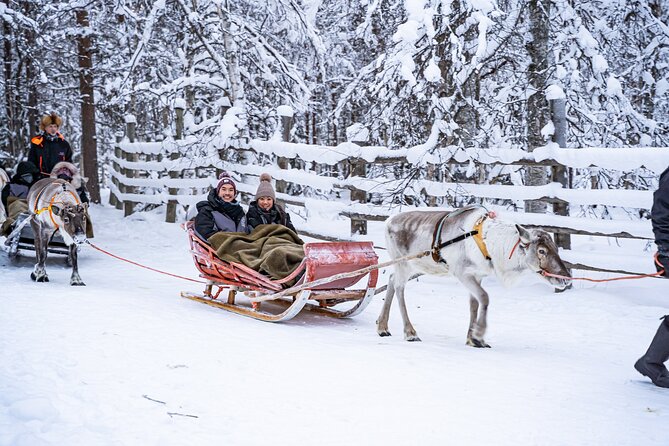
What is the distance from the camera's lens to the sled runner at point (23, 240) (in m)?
8.38

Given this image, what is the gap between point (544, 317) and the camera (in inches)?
255

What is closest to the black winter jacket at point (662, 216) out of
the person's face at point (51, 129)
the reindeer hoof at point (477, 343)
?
the reindeer hoof at point (477, 343)

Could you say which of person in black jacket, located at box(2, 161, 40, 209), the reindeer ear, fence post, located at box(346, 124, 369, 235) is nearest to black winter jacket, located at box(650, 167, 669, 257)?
the reindeer ear

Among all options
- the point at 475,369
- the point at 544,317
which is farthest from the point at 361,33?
the point at 475,369

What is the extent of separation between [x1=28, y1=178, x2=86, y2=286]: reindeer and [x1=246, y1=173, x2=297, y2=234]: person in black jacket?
6.42 ft

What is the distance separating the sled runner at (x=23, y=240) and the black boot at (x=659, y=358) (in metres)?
7.14

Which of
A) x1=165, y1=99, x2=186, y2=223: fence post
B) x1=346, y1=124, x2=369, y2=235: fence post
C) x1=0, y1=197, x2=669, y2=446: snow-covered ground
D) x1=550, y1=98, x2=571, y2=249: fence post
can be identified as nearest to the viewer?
x1=0, y1=197, x2=669, y2=446: snow-covered ground

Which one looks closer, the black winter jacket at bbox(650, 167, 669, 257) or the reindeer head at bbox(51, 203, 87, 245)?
the black winter jacket at bbox(650, 167, 669, 257)

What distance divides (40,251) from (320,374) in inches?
188

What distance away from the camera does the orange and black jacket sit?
9.47m

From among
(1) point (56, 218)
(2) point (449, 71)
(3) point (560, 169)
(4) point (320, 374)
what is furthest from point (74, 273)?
(2) point (449, 71)

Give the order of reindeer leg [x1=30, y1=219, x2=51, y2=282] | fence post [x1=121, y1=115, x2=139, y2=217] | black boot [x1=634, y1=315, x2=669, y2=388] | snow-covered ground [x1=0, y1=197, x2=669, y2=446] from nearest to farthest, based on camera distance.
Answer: snow-covered ground [x1=0, y1=197, x2=669, y2=446] → black boot [x1=634, y1=315, x2=669, y2=388] → reindeer leg [x1=30, y1=219, x2=51, y2=282] → fence post [x1=121, y1=115, x2=139, y2=217]

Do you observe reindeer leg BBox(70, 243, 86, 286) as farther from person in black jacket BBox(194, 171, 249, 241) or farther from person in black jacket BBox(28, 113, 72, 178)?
person in black jacket BBox(28, 113, 72, 178)

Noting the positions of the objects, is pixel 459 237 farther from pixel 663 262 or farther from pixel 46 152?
pixel 46 152
